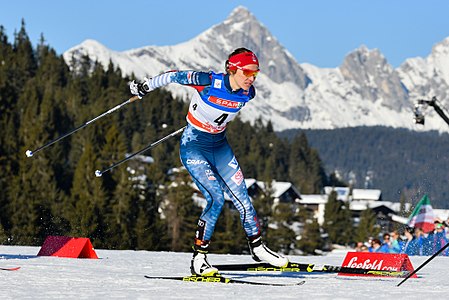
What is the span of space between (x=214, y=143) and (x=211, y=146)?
0.04 m

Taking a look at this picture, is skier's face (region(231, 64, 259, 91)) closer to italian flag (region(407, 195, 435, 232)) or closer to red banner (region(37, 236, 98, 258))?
red banner (region(37, 236, 98, 258))

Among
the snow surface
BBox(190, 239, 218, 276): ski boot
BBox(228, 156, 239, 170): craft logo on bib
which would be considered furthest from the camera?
BBox(228, 156, 239, 170): craft logo on bib

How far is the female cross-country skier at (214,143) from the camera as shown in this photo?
729cm

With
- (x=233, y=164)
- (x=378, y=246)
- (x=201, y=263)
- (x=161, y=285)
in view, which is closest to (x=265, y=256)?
(x=201, y=263)

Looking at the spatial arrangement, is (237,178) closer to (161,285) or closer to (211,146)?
(211,146)

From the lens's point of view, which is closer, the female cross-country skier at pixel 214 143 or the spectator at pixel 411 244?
the female cross-country skier at pixel 214 143

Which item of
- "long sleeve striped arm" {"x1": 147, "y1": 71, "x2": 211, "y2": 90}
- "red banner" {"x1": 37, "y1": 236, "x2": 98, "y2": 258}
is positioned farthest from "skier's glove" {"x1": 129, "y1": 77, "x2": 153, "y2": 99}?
"red banner" {"x1": 37, "y1": 236, "x2": 98, "y2": 258}

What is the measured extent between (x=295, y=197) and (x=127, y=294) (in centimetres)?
11351

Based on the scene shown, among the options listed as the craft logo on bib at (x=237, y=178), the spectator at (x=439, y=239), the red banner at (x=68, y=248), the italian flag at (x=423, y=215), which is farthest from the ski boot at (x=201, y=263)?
the italian flag at (x=423, y=215)

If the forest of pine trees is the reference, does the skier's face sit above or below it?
above

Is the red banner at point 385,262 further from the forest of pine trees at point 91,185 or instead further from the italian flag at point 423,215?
the italian flag at point 423,215

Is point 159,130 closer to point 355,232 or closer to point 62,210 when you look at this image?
point 355,232

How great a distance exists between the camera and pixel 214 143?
7.49m

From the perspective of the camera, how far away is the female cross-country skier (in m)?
7.29
